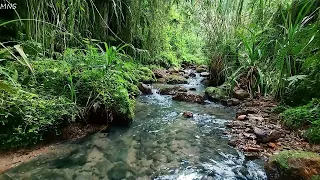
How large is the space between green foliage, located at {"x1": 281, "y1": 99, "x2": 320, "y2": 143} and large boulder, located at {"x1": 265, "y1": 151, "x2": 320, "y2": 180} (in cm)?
63

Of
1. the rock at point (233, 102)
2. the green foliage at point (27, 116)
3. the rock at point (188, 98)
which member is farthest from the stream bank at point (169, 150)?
the rock at point (188, 98)

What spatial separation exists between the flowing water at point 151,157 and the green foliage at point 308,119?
566 mm

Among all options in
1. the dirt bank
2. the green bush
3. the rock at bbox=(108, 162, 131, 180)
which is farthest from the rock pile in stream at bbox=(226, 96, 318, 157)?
the dirt bank

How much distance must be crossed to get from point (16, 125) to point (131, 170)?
108 centimetres

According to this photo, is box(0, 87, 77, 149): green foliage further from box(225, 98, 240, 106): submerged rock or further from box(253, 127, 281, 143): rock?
box(225, 98, 240, 106): submerged rock

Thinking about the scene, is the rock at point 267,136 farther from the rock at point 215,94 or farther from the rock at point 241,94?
the rock at point 215,94

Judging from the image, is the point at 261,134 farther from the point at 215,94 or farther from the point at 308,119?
the point at 215,94

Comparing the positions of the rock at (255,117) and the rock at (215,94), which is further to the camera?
the rock at (215,94)

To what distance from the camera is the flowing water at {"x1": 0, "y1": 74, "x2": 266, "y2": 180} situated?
7.05 feet

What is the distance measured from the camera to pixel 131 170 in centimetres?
224

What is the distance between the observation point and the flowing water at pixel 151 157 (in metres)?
2.15

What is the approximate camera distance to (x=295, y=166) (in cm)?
186

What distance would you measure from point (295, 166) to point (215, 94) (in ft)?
10.7

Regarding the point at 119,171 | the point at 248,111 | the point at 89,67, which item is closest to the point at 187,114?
the point at 248,111
